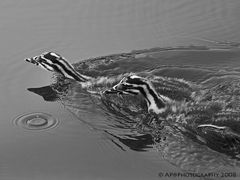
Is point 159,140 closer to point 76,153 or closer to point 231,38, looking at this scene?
point 76,153

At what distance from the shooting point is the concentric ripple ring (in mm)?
7355

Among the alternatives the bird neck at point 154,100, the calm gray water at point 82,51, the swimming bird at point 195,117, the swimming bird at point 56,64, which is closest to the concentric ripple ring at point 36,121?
the calm gray water at point 82,51

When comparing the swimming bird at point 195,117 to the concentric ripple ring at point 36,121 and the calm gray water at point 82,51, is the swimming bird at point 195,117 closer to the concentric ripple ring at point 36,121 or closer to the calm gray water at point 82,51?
the calm gray water at point 82,51

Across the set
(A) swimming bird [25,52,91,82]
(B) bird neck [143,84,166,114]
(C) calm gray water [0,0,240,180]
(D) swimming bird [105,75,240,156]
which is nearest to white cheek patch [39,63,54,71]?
(A) swimming bird [25,52,91,82]

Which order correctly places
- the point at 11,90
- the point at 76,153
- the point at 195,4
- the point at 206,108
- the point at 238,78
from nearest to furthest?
1. the point at 76,153
2. the point at 206,108
3. the point at 238,78
4. the point at 11,90
5. the point at 195,4

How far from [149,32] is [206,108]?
2.74 metres

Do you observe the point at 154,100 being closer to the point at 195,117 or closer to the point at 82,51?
the point at 195,117

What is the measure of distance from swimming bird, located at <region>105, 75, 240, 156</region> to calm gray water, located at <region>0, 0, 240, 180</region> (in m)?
0.52

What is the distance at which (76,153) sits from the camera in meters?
6.73

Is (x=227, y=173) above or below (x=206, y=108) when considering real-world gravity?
below

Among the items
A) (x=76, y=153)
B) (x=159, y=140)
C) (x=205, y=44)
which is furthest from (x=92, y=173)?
(x=205, y=44)

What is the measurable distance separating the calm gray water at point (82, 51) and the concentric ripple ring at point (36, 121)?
0.08 m

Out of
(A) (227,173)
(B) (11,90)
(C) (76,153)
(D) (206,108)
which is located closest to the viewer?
(A) (227,173)

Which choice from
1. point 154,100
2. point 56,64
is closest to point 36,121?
point 56,64
